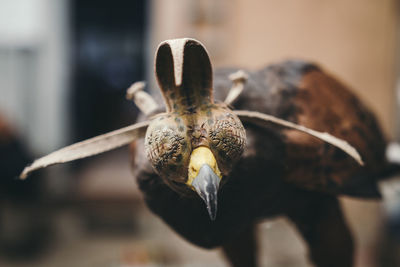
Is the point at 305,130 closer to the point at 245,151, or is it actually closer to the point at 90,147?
the point at 245,151

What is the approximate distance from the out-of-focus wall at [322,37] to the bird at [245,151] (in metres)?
1.14

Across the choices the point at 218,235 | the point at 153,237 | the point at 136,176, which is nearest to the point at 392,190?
the point at 218,235

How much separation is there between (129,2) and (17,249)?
2.81m

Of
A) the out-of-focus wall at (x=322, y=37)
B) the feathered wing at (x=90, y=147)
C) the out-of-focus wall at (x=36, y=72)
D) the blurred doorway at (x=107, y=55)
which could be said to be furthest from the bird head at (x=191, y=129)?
the blurred doorway at (x=107, y=55)

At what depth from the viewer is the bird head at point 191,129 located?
1.81 feet

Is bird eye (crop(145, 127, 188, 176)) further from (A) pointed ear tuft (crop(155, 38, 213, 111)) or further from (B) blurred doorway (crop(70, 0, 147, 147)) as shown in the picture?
(B) blurred doorway (crop(70, 0, 147, 147))

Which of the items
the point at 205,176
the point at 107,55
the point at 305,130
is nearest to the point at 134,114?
the point at 107,55

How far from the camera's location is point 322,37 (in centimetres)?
212

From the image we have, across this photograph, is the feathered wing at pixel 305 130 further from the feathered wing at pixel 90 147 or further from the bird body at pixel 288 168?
the feathered wing at pixel 90 147

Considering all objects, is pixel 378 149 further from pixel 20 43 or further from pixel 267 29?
pixel 20 43

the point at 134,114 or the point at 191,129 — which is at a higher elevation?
the point at 191,129

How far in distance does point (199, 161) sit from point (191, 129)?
5cm

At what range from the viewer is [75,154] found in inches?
26.6

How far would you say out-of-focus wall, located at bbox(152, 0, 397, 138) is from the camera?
2.08m
